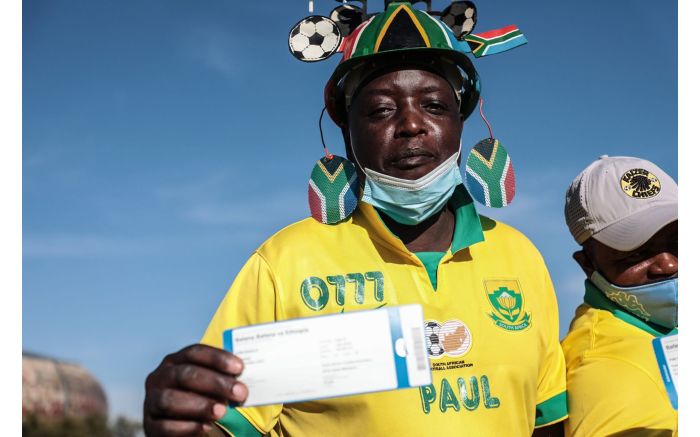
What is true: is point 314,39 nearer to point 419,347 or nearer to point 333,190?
point 333,190

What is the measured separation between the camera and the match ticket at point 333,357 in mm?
2127

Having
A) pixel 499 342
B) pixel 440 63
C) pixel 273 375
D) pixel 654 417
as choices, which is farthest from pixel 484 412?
pixel 440 63

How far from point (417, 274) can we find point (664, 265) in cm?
126

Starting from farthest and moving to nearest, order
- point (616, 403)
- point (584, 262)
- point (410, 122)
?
point (584, 262) → point (410, 122) → point (616, 403)

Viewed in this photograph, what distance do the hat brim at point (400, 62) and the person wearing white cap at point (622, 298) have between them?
73 centimetres

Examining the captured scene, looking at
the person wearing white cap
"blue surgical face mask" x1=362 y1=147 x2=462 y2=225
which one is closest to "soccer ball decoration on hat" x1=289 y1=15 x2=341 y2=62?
"blue surgical face mask" x1=362 y1=147 x2=462 y2=225

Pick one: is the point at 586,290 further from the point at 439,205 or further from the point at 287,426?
the point at 287,426

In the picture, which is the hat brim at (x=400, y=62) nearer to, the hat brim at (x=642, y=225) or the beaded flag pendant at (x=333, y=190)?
the beaded flag pendant at (x=333, y=190)

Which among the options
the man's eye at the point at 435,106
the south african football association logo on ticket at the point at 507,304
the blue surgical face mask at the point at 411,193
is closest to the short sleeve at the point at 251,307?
the blue surgical face mask at the point at 411,193

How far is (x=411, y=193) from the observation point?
10.2 ft

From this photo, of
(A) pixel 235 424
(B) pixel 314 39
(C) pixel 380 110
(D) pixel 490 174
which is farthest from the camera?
(B) pixel 314 39

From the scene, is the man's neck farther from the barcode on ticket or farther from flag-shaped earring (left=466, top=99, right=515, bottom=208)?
the barcode on ticket

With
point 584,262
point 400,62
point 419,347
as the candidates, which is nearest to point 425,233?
point 400,62
